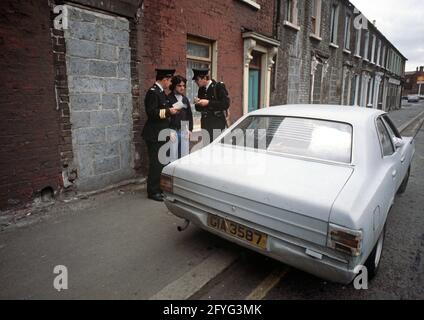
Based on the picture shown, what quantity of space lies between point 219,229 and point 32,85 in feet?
9.80

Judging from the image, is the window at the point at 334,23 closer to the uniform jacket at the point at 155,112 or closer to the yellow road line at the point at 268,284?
the uniform jacket at the point at 155,112

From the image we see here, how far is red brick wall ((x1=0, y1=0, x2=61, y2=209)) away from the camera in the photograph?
350 cm

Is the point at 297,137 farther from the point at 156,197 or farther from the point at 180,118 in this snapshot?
the point at 156,197

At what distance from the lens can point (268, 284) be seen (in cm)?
268

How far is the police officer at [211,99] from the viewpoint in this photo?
5082mm

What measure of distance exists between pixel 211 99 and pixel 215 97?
0.08 meters

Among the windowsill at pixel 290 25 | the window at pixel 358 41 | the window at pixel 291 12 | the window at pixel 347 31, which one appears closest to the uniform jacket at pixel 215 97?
the windowsill at pixel 290 25

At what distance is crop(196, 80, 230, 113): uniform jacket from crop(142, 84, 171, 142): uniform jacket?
2.94ft

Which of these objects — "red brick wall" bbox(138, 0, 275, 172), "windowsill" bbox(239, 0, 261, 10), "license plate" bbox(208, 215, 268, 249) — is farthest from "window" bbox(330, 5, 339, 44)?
"license plate" bbox(208, 215, 268, 249)

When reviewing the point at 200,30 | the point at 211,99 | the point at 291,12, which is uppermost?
the point at 291,12

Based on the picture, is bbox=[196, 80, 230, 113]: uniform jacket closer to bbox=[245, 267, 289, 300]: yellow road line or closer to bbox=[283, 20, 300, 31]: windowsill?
bbox=[245, 267, 289, 300]: yellow road line

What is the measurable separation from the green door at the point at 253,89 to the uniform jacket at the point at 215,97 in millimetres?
4059

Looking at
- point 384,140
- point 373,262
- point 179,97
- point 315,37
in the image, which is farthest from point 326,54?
point 373,262
